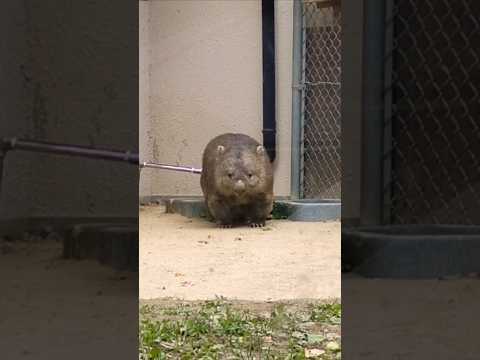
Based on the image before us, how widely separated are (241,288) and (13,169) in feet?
5.46

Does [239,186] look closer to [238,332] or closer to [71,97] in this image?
[238,332]

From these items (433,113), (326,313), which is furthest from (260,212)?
(433,113)

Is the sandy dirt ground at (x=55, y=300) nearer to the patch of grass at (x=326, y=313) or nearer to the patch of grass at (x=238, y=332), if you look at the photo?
the patch of grass at (x=238, y=332)

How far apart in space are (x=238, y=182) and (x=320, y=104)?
65 centimetres

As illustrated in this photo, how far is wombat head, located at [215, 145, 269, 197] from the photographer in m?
4.23

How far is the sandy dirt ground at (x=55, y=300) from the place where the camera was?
0.87m

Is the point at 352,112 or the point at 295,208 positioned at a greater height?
the point at 352,112

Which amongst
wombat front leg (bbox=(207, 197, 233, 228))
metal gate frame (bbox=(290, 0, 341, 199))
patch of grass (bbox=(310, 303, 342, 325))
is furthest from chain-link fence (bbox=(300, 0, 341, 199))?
patch of grass (bbox=(310, 303, 342, 325))

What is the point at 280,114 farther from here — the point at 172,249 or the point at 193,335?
the point at 193,335

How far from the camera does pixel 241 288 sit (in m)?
2.46

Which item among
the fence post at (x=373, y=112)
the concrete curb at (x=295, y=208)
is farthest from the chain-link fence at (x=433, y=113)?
the concrete curb at (x=295, y=208)

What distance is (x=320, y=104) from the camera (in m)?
4.22

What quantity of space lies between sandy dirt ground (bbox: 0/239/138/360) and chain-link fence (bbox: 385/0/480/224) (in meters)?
0.36

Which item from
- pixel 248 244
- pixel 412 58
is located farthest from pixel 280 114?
pixel 412 58
